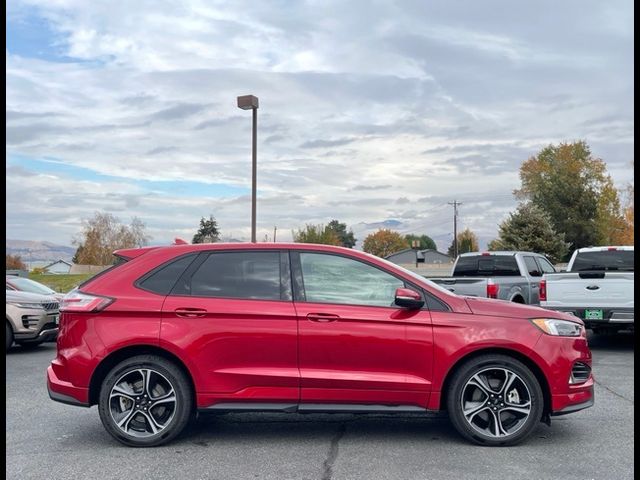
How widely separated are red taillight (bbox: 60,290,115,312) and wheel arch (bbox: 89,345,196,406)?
1.32 ft

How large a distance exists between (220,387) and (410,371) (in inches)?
60.6

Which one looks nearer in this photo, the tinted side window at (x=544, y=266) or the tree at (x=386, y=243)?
the tinted side window at (x=544, y=266)

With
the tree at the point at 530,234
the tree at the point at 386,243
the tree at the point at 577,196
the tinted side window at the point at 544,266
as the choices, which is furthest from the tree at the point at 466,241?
the tinted side window at the point at 544,266

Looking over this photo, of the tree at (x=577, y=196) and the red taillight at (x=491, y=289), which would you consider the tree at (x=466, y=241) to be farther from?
the red taillight at (x=491, y=289)

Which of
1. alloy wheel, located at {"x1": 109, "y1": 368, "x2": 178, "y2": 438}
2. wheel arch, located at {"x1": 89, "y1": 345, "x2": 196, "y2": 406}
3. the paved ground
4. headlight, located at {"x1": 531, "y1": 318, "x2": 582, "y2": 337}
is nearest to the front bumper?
the paved ground

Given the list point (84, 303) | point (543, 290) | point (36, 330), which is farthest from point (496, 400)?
point (36, 330)

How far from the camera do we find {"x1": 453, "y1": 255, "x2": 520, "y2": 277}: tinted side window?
13914 millimetres

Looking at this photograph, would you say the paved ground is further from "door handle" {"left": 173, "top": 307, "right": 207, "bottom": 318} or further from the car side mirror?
"door handle" {"left": 173, "top": 307, "right": 207, "bottom": 318}

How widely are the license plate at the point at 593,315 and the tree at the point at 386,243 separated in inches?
5251

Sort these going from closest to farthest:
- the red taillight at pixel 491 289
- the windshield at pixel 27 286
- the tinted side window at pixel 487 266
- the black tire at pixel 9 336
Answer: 1. the black tire at pixel 9 336
2. the red taillight at pixel 491 289
3. the windshield at pixel 27 286
4. the tinted side window at pixel 487 266

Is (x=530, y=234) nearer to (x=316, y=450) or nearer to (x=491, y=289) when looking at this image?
(x=491, y=289)

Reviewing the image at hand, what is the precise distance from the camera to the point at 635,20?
7.07 metres

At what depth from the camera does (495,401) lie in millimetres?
5777

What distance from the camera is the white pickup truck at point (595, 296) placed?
11.3 m
